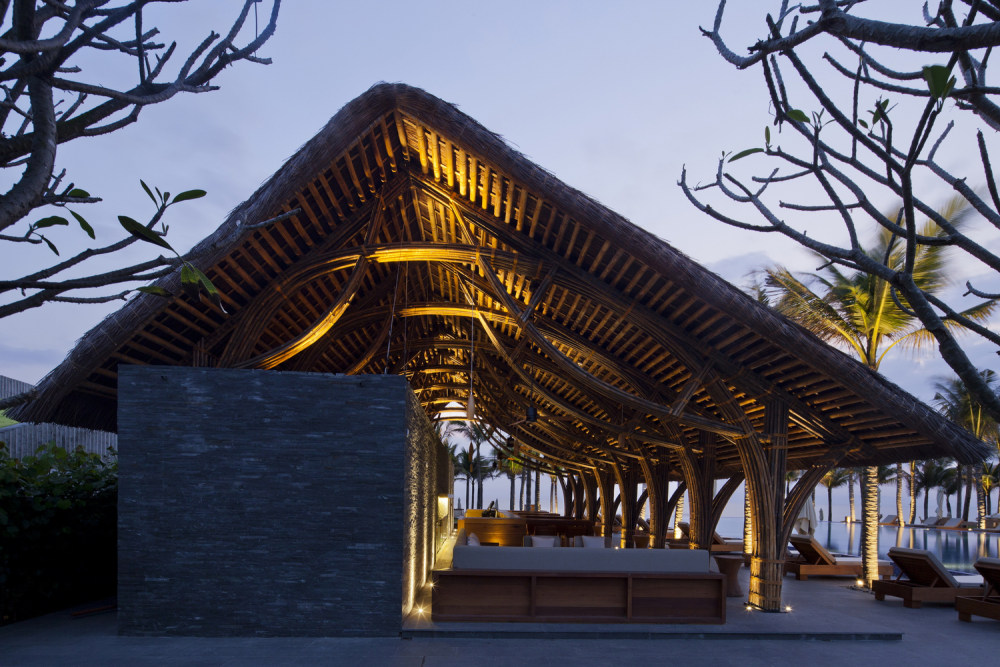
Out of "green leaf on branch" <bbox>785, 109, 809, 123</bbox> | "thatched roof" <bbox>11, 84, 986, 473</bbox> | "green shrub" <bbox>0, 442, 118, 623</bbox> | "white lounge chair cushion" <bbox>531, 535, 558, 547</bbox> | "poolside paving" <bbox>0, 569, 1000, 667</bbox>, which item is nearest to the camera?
"green leaf on branch" <bbox>785, 109, 809, 123</bbox>

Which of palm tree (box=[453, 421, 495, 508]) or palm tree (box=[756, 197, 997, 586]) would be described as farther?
palm tree (box=[453, 421, 495, 508])

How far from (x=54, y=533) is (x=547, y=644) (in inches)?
202

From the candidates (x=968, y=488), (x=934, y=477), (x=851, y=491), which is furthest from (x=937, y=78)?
(x=934, y=477)

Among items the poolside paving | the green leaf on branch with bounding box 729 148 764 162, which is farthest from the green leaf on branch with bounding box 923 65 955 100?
the poolside paving

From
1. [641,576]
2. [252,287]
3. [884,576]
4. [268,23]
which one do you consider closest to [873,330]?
[884,576]

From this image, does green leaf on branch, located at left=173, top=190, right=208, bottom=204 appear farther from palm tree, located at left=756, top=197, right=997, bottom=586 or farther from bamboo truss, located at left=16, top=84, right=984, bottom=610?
palm tree, located at left=756, top=197, right=997, bottom=586

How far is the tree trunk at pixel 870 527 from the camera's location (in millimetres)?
11055

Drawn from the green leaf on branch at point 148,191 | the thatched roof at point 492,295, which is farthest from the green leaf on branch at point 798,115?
the thatched roof at point 492,295

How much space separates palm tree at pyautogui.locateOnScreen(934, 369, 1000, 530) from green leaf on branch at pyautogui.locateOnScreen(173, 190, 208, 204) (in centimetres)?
2475

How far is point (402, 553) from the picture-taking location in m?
6.86

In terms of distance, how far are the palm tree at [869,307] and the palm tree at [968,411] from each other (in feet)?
43.0

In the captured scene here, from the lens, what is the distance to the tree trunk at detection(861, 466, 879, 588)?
36.3ft

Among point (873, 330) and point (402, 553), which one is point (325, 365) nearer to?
point (402, 553)

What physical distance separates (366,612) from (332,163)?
4.56 metres
